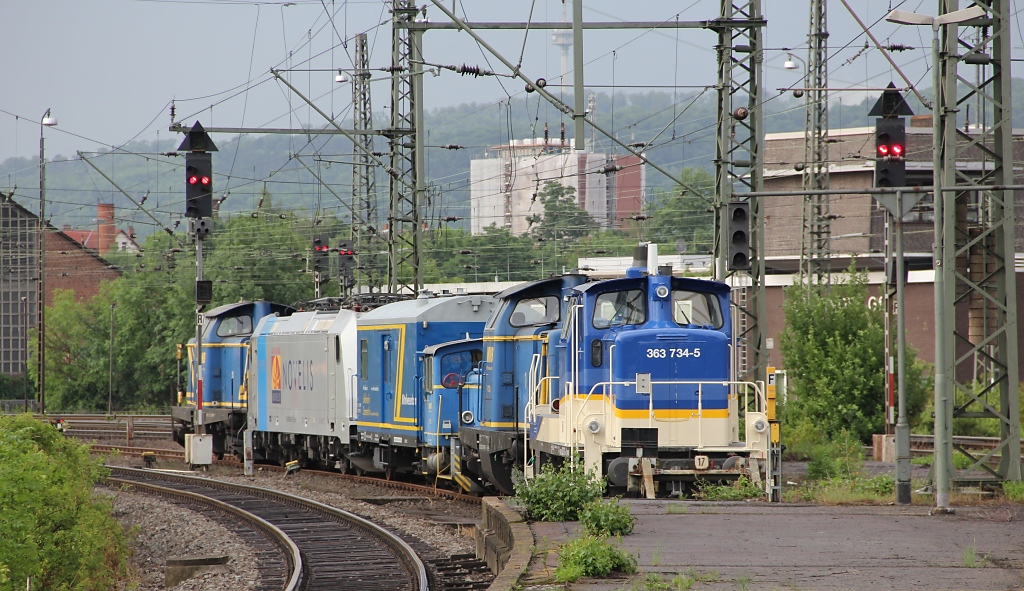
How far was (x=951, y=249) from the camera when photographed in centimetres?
1659

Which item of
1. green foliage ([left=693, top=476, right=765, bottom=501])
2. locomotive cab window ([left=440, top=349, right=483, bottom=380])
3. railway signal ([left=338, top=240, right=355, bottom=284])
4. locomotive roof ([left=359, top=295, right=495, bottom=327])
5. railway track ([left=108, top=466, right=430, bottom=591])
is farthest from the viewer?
railway signal ([left=338, top=240, right=355, bottom=284])

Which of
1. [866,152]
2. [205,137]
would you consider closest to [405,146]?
[205,137]

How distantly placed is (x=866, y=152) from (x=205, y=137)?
47.8m

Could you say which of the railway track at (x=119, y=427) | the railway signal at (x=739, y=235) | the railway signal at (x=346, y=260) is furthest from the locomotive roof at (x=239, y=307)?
the railway signal at (x=739, y=235)

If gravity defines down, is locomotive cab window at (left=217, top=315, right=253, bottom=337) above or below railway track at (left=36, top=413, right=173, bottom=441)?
above

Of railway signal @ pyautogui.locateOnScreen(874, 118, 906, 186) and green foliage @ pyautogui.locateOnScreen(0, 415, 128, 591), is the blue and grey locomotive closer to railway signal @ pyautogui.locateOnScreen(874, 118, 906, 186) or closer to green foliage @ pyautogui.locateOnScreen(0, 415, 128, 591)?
green foliage @ pyautogui.locateOnScreen(0, 415, 128, 591)

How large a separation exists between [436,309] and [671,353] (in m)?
7.79

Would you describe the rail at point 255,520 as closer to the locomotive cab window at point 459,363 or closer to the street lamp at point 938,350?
the locomotive cab window at point 459,363

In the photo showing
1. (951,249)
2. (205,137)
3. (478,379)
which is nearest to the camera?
(951,249)

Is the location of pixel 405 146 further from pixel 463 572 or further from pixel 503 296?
pixel 463 572

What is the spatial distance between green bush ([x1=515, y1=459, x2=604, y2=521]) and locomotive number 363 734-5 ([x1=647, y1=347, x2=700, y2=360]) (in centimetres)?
276

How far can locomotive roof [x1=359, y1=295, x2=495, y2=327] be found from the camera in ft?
76.0

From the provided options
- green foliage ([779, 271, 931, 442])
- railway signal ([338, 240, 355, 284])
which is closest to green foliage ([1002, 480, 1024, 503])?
green foliage ([779, 271, 931, 442])

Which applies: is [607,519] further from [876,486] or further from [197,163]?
[197,163]
